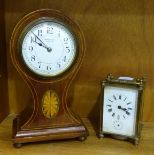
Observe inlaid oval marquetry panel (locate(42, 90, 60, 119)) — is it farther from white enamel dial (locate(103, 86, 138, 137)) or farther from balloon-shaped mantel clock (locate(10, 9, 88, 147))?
white enamel dial (locate(103, 86, 138, 137))

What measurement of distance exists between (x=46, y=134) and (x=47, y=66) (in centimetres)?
18

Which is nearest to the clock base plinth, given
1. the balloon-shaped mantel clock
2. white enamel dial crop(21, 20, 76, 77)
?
the balloon-shaped mantel clock

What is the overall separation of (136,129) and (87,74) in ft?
0.80

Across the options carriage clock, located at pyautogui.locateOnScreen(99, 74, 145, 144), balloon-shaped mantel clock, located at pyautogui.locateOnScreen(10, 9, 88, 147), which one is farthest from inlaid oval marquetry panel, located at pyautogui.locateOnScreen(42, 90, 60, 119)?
carriage clock, located at pyautogui.locateOnScreen(99, 74, 145, 144)

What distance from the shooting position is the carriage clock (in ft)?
2.54

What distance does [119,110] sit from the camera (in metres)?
0.80

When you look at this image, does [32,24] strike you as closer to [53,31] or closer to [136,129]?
[53,31]

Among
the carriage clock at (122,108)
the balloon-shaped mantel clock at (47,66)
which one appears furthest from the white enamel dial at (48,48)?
the carriage clock at (122,108)

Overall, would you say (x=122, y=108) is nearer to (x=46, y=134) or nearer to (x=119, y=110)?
(x=119, y=110)

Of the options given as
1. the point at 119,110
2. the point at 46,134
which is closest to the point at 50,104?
the point at 46,134

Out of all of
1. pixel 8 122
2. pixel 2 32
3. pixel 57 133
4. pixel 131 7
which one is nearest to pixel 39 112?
pixel 57 133

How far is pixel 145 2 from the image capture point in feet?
2.85

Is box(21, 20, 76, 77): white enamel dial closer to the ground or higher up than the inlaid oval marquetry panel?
higher up

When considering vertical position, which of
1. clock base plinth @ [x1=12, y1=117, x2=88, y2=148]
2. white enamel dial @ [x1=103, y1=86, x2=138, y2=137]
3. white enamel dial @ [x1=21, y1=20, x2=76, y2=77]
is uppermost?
white enamel dial @ [x1=21, y1=20, x2=76, y2=77]
